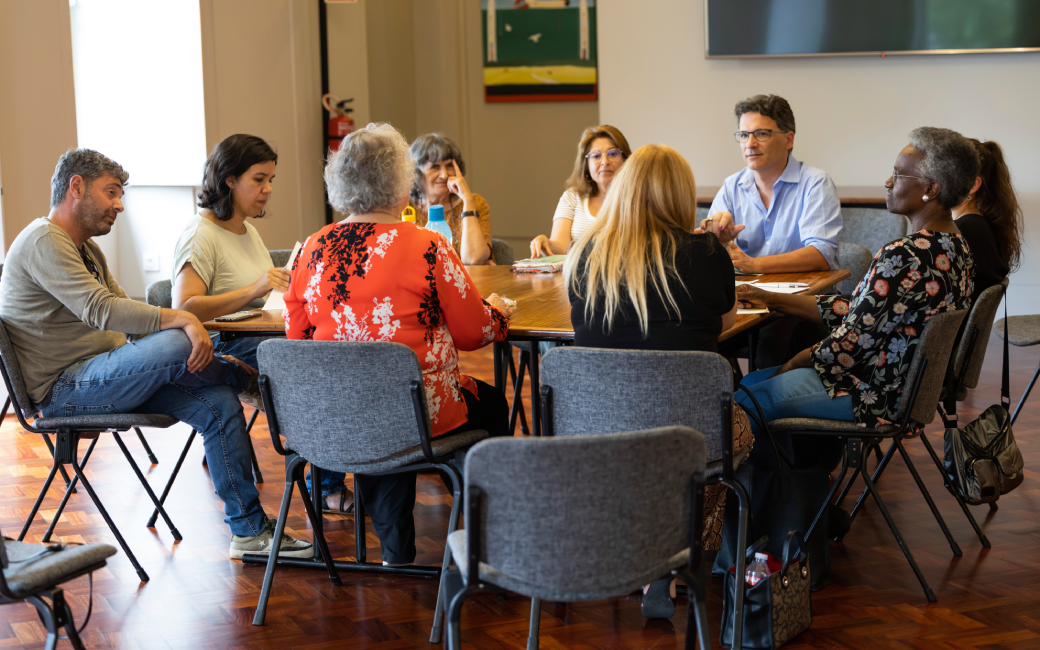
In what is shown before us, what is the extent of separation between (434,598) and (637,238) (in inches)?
46.3

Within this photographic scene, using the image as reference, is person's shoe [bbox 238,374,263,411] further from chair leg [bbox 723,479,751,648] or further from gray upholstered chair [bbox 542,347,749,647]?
chair leg [bbox 723,479,751,648]

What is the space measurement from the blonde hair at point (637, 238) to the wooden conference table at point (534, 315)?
254 millimetres

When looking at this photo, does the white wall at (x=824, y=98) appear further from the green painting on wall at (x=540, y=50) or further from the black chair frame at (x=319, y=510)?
the black chair frame at (x=319, y=510)

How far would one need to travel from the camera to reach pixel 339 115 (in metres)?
7.53

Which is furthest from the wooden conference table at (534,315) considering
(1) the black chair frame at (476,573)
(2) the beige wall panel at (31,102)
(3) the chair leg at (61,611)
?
(2) the beige wall panel at (31,102)

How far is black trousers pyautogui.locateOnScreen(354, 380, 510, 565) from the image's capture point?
8.79 ft

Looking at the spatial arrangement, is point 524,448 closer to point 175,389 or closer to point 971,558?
point 175,389

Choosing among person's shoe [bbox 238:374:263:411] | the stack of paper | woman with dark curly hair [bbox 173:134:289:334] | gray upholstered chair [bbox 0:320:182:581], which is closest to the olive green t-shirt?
woman with dark curly hair [bbox 173:134:289:334]

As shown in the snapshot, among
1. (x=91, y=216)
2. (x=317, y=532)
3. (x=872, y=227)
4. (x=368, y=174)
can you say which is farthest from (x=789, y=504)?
(x=872, y=227)

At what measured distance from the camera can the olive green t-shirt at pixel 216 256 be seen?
10.4ft

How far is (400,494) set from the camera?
2.71 metres

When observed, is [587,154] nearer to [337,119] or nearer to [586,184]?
[586,184]

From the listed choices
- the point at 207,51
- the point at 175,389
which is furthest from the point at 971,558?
the point at 207,51

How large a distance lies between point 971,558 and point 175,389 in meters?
2.47
